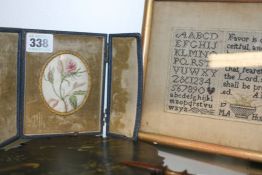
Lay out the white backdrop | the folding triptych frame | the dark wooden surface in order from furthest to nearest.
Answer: the white backdrop < the folding triptych frame < the dark wooden surface

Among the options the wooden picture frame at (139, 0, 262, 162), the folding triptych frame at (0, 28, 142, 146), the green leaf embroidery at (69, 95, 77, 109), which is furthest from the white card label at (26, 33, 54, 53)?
the wooden picture frame at (139, 0, 262, 162)

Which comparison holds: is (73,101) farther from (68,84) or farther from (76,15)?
(76,15)

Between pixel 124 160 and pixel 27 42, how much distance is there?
35cm

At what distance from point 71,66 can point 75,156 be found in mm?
225

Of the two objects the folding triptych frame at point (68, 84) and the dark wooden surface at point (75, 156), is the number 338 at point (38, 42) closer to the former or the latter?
the folding triptych frame at point (68, 84)

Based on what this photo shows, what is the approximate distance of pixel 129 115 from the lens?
88cm

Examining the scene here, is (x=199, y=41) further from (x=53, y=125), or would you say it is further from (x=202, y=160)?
(x=53, y=125)

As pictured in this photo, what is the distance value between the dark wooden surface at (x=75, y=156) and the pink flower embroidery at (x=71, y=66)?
0.17 m

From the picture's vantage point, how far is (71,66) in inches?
34.5

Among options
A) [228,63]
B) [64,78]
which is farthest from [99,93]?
[228,63]

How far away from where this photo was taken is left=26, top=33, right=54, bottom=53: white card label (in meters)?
0.83

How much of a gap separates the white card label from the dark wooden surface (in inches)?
8.7

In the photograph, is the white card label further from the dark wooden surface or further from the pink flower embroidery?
the dark wooden surface

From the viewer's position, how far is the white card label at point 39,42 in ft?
2.71
